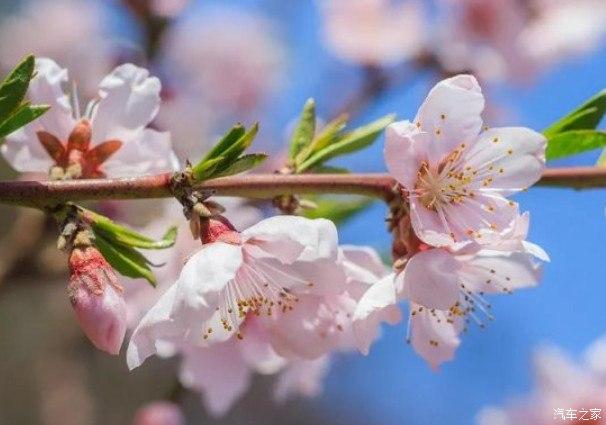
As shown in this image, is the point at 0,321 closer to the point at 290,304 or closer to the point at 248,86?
the point at 248,86

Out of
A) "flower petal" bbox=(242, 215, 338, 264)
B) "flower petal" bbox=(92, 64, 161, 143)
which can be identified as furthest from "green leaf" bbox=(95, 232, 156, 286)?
"flower petal" bbox=(92, 64, 161, 143)

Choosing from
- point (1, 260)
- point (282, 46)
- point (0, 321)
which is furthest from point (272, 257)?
point (0, 321)

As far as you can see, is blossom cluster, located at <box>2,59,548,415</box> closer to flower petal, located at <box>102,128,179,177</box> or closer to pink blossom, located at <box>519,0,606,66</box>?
flower petal, located at <box>102,128,179,177</box>

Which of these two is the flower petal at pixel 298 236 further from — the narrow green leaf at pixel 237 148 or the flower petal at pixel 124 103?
the flower petal at pixel 124 103

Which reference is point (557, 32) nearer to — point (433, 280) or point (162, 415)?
point (162, 415)

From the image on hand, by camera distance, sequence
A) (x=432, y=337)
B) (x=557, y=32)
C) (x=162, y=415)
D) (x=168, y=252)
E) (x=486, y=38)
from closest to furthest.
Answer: (x=432, y=337) < (x=168, y=252) < (x=162, y=415) < (x=486, y=38) < (x=557, y=32)

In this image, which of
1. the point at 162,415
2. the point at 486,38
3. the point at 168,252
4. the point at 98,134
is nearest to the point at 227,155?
the point at 98,134

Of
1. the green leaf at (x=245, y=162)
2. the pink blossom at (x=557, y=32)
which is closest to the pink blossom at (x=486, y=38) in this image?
the pink blossom at (x=557, y=32)
